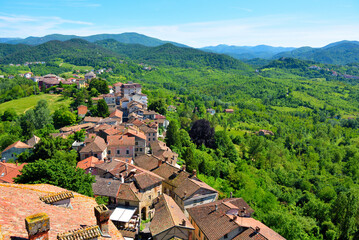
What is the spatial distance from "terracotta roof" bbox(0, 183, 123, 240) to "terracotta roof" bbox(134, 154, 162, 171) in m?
31.4

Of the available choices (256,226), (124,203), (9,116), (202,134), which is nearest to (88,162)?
(124,203)

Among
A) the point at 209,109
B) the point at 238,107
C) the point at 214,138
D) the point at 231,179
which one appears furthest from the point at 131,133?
the point at 238,107

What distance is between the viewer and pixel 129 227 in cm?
3034

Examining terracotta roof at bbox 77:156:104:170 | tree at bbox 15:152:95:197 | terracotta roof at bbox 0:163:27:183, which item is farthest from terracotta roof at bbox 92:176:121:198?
terracotta roof at bbox 0:163:27:183

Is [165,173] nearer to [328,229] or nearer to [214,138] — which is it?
[328,229]

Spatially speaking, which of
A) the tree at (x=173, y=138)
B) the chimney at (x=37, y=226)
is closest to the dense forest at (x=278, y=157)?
the tree at (x=173, y=138)

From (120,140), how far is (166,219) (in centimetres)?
2691

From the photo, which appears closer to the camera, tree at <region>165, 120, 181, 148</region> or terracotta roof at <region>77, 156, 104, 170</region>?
terracotta roof at <region>77, 156, 104, 170</region>

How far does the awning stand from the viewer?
30305 mm

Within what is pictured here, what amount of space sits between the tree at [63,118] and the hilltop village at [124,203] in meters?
9.84

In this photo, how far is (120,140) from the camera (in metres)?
52.9

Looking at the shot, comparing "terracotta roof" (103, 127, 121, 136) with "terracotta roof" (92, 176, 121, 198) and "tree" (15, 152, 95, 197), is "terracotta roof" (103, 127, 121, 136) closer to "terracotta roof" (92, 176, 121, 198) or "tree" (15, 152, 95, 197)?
"terracotta roof" (92, 176, 121, 198)

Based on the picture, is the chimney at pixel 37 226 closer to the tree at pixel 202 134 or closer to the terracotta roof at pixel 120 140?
the terracotta roof at pixel 120 140

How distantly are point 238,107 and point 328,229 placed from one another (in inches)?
5372
